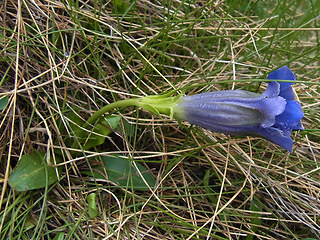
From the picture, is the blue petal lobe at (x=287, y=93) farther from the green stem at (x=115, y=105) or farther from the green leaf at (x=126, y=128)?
the green leaf at (x=126, y=128)

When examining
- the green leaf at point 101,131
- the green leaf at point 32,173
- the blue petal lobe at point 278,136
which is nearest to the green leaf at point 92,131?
the green leaf at point 101,131

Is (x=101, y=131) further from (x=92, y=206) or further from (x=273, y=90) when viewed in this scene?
(x=273, y=90)

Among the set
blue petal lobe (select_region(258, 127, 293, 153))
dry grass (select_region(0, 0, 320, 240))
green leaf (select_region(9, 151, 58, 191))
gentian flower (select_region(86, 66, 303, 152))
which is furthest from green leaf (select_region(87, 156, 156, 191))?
blue petal lobe (select_region(258, 127, 293, 153))

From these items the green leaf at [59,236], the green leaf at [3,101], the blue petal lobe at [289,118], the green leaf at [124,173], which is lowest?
the green leaf at [59,236]

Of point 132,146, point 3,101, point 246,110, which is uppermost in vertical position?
point 246,110

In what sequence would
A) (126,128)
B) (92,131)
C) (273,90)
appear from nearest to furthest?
(273,90), (92,131), (126,128)

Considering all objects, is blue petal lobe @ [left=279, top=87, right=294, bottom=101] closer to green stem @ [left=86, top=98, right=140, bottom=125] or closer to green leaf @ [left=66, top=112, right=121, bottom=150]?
green stem @ [left=86, top=98, right=140, bottom=125]

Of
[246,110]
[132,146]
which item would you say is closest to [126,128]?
[132,146]
